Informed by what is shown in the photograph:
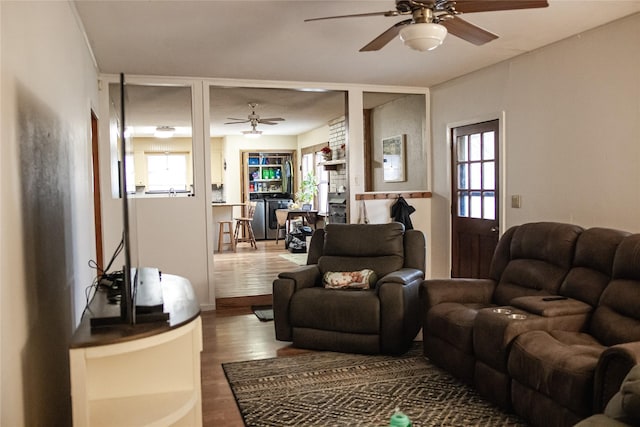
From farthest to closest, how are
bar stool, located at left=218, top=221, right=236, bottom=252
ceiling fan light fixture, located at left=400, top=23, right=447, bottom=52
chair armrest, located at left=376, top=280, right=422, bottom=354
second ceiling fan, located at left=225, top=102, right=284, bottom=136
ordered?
bar stool, located at left=218, top=221, right=236, bottom=252, second ceiling fan, located at left=225, top=102, right=284, bottom=136, chair armrest, located at left=376, top=280, right=422, bottom=354, ceiling fan light fixture, located at left=400, top=23, right=447, bottom=52

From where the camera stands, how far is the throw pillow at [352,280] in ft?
13.5

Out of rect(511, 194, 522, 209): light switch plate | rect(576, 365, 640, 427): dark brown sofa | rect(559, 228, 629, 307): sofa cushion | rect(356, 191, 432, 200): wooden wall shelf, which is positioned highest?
rect(356, 191, 432, 200): wooden wall shelf

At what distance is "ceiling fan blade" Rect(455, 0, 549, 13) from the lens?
259cm

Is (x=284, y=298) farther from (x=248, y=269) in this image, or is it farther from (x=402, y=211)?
(x=248, y=269)

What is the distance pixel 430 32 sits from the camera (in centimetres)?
271

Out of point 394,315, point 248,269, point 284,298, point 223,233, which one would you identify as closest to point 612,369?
point 394,315

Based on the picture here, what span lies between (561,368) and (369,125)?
565cm

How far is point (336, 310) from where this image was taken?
384cm

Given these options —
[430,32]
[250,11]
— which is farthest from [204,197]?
[430,32]

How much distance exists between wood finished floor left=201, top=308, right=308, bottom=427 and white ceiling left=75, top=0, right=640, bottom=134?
2353mm

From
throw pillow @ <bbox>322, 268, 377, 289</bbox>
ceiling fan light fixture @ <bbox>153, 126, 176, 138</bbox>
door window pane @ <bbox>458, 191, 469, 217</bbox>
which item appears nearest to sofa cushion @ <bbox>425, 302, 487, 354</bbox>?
throw pillow @ <bbox>322, 268, 377, 289</bbox>

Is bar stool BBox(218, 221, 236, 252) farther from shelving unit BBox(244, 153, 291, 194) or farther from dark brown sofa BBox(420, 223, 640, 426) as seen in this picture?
dark brown sofa BBox(420, 223, 640, 426)

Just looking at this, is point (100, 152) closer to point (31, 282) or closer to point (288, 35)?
point (288, 35)

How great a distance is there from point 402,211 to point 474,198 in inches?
32.9
